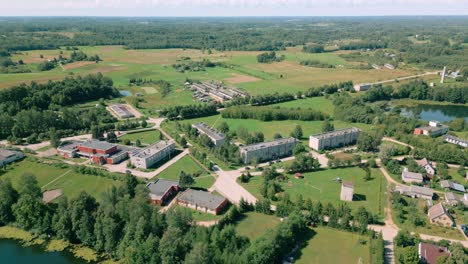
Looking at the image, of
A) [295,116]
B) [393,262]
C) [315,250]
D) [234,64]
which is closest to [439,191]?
[393,262]

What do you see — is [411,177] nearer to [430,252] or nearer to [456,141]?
[430,252]

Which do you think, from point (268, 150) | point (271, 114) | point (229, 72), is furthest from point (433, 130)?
point (229, 72)

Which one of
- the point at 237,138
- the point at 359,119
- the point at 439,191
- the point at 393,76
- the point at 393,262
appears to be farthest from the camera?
the point at 393,76

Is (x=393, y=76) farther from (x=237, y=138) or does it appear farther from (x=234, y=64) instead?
(x=237, y=138)

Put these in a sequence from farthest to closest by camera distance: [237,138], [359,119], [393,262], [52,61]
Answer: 1. [52,61]
2. [359,119]
3. [237,138]
4. [393,262]

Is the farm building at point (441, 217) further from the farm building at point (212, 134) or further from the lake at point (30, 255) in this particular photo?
the lake at point (30, 255)

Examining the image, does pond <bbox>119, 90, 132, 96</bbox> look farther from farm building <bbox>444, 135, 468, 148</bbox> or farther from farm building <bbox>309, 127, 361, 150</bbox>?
farm building <bbox>444, 135, 468, 148</bbox>

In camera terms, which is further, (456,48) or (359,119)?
(456,48)

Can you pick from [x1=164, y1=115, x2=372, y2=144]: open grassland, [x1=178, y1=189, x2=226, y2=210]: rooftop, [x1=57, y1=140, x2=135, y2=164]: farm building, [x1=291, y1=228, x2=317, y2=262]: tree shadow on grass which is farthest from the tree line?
[x1=291, y1=228, x2=317, y2=262]: tree shadow on grass

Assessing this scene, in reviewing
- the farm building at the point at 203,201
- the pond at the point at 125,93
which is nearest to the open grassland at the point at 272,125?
the farm building at the point at 203,201
